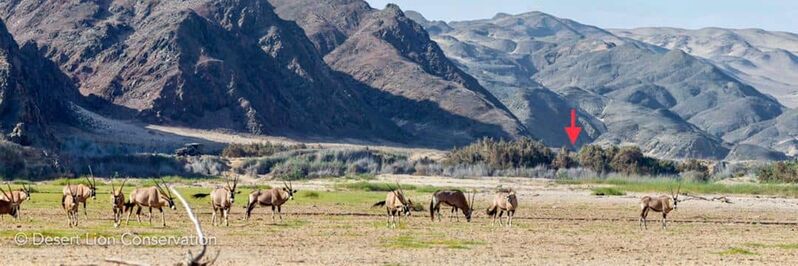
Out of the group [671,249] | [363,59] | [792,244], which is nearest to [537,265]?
[671,249]

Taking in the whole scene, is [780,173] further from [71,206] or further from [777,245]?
[71,206]

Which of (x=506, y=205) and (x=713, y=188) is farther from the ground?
(x=713, y=188)

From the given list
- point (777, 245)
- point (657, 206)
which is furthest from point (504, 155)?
point (777, 245)

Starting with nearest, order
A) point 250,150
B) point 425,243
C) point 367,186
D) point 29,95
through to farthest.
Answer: point 425,243 → point 367,186 → point 29,95 → point 250,150

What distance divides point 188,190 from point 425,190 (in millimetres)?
9699

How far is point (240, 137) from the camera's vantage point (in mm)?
97688

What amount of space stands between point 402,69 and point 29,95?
50969 mm

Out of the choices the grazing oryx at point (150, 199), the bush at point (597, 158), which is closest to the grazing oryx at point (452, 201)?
the grazing oryx at point (150, 199)

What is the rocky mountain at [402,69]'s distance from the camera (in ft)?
383

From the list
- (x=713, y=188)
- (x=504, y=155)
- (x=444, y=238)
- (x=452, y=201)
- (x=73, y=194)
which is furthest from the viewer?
(x=504, y=155)

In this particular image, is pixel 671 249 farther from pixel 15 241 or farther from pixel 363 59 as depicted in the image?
pixel 363 59

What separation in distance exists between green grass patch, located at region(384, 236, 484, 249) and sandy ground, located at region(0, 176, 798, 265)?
0.02 m

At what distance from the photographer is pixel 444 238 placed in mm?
29422

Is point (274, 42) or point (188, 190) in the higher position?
point (274, 42)
